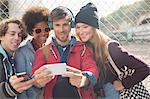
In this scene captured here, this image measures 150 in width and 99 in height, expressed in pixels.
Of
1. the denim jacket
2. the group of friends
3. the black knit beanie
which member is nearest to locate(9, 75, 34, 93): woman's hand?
the group of friends

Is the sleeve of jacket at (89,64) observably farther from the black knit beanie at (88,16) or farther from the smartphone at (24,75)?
the smartphone at (24,75)

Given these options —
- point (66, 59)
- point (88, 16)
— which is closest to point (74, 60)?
point (66, 59)

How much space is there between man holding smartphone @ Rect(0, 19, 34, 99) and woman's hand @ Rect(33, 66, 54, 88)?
42 mm

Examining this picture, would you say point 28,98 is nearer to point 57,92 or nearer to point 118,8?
point 57,92

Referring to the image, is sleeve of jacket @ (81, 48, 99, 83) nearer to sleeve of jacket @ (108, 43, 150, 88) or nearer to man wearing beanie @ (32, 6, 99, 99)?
man wearing beanie @ (32, 6, 99, 99)

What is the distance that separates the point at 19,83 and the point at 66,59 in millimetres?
276

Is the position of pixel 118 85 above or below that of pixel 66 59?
below

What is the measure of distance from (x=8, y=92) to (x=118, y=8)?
1.52 m

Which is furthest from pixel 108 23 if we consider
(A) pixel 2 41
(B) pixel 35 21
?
(A) pixel 2 41

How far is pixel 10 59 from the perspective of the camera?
1.92 meters

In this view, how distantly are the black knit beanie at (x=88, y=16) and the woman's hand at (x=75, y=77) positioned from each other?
30cm

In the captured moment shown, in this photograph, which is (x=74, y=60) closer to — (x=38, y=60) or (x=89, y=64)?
(x=89, y=64)

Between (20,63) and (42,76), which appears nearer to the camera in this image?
(42,76)

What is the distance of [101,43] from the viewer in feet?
6.31
